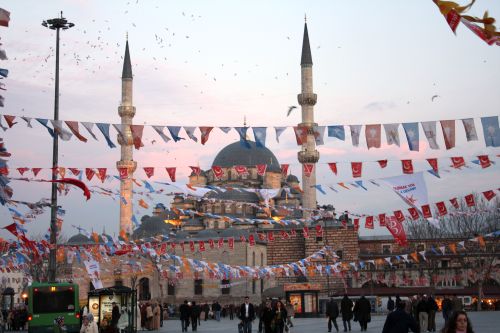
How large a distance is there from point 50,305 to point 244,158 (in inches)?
2177

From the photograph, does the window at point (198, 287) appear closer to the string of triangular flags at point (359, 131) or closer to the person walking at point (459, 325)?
the string of triangular flags at point (359, 131)

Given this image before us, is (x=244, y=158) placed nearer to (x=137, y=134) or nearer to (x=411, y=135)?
(x=137, y=134)

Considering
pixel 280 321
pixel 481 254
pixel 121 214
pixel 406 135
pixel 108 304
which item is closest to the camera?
pixel 280 321

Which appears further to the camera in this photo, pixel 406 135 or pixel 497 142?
pixel 406 135

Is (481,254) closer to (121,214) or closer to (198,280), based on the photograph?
(198,280)

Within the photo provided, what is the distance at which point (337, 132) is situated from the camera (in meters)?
20.8

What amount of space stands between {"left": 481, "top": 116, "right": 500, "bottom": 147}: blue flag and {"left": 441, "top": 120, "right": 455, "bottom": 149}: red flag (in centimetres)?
109

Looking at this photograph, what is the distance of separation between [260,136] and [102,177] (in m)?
6.06

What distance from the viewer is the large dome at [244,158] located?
75812 millimetres

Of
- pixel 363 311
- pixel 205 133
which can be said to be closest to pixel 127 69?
pixel 205 133

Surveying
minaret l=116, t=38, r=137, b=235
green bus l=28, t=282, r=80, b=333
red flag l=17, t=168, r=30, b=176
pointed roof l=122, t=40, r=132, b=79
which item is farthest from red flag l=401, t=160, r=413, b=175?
pointed roof l=122, t=40, r=132, b=79

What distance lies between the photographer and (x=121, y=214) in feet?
197

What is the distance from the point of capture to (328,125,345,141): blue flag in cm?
2069

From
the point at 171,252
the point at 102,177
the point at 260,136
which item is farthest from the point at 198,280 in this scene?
the point at 260,136
